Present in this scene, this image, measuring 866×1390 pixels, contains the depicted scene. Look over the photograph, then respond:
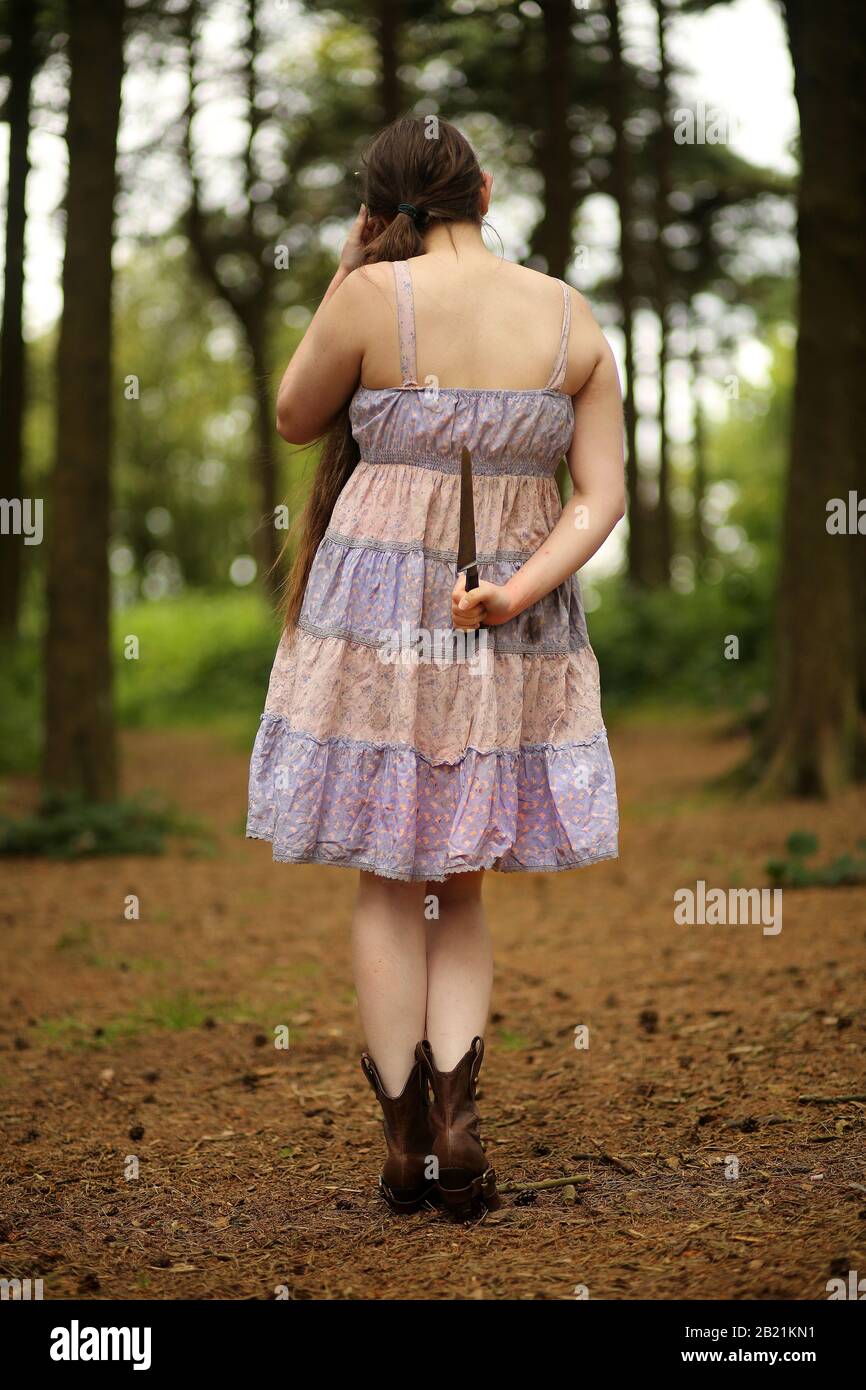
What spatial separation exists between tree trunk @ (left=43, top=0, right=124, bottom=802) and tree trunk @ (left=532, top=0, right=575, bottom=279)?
18.9 feet

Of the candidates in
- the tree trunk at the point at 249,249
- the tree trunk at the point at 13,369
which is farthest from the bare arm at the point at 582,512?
the tree trunk at the point at 249,249

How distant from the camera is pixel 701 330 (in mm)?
22797

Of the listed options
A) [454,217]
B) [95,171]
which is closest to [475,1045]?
[454,217]

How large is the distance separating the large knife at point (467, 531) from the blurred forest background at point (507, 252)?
0.55 m

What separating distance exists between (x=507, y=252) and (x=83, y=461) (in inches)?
112

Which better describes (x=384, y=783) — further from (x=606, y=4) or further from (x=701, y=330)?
(x=701, y=330)

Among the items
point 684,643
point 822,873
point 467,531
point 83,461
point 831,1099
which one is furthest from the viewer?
point 684,643

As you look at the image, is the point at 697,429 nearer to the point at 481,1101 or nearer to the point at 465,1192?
the point at 481,1101

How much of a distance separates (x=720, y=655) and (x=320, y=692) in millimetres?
13706

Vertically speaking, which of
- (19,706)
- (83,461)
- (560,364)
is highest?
(83,461)

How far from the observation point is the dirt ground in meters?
2.64

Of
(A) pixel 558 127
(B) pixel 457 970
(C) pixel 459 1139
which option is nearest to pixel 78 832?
(B) pixel 457 970

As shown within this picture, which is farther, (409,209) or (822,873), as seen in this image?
(822,873)

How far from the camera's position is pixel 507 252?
8.55 m
